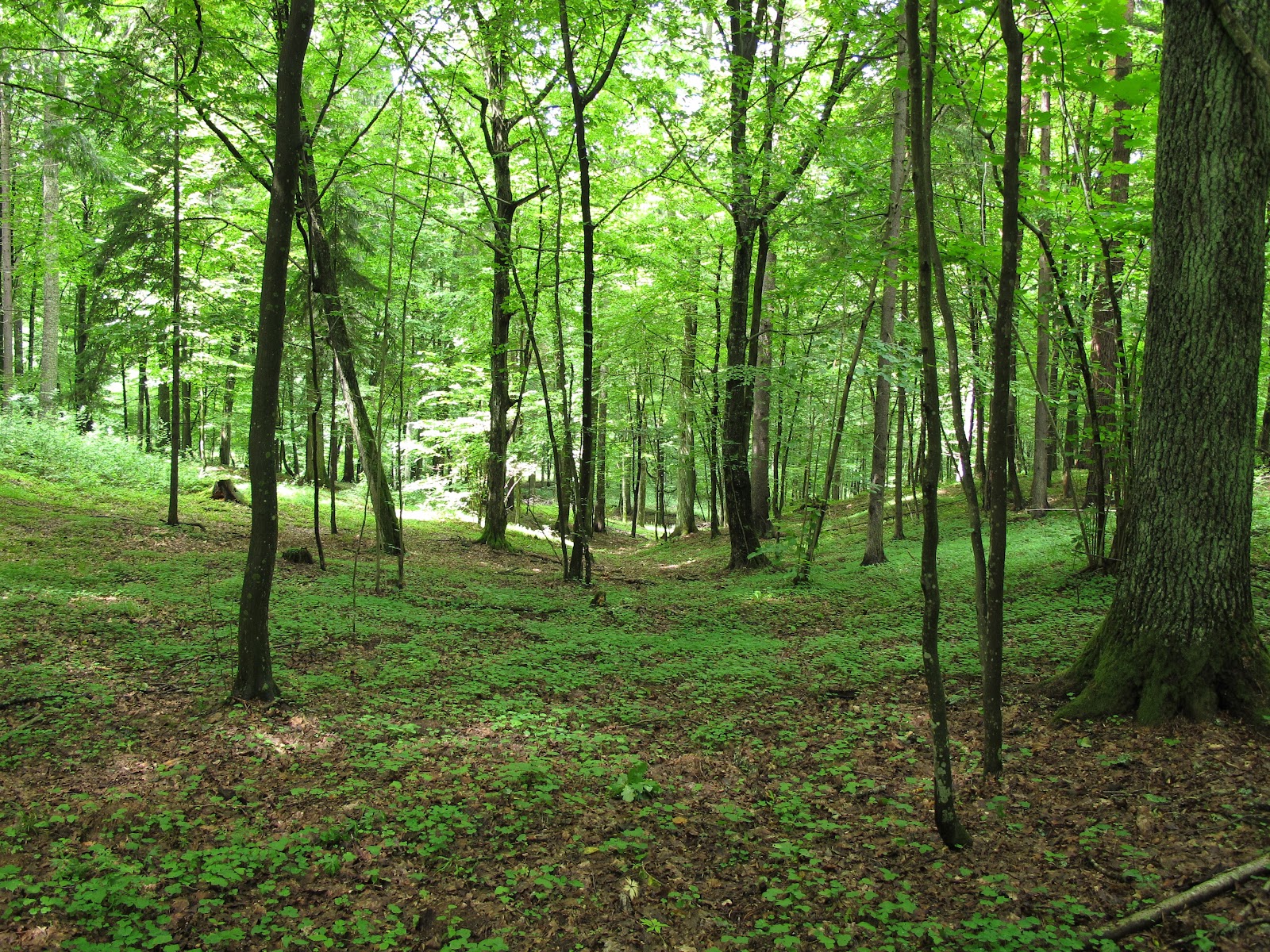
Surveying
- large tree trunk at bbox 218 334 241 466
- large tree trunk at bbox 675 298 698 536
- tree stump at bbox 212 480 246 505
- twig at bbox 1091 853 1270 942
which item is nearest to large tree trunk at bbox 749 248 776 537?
large tree trunk at bbox 675 298 698 536

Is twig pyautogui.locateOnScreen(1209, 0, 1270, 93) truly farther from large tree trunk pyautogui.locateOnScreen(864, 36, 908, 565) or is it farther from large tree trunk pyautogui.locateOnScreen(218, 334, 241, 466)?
large tree trunk pyautogui.locateOnScreen(218, 334, 241, 466)

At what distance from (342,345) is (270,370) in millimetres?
6100

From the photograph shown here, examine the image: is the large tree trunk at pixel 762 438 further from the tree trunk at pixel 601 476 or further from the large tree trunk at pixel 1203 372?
the large tree trunk at pixel 1203 372

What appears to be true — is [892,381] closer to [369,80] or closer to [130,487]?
[369,80]

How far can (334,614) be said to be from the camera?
7695 mm

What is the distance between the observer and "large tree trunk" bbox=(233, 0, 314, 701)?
15.8ft

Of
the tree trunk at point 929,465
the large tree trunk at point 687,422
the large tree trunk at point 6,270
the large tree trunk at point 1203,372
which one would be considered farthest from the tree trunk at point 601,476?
the tree trunk at point 929,465

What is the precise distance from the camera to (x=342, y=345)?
416 inches

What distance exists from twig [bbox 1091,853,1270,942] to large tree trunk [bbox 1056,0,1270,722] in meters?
1.59

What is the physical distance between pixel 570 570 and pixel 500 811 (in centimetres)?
802

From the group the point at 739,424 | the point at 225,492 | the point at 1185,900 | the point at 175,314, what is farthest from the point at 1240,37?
the point at 225,492

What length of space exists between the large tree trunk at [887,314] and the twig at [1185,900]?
6454mm

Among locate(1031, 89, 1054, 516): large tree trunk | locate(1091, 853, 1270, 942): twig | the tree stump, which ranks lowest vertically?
locate(1091, 853, 1270, 942): twig

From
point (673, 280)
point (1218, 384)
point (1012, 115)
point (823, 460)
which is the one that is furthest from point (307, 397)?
point (823, 460)
